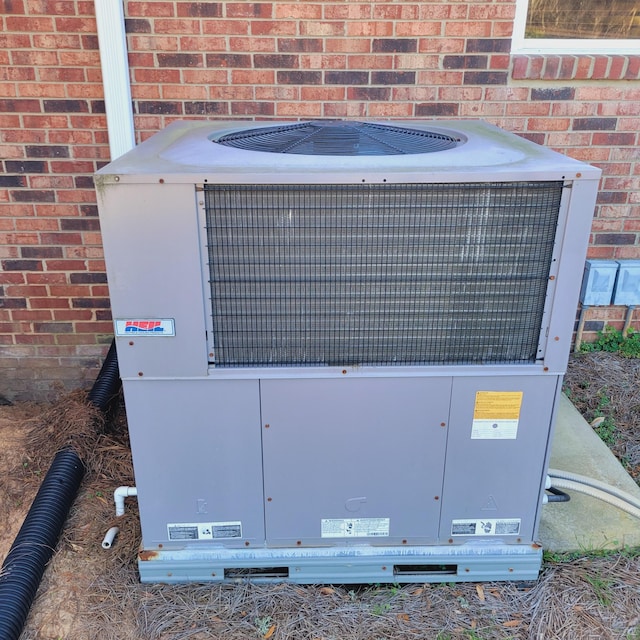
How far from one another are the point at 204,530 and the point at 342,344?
2.70ft

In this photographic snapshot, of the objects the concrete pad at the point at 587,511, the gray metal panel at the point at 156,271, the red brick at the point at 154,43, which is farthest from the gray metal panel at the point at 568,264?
the red brick at the point at 154,43

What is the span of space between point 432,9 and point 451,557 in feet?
8.15

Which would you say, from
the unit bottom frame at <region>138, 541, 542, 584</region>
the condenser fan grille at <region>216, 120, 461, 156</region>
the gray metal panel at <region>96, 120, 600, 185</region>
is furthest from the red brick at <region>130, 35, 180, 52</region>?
the unit bottom frame at <region>138, 541, 542, 584</region>

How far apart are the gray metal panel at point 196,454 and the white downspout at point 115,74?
1.63 metres

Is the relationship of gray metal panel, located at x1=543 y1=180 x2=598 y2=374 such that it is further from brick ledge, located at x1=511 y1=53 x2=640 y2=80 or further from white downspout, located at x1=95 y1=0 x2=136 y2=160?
white downspout, located at x1=95 y1=0 x2=136 y2=160

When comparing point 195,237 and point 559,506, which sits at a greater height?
point 195,237

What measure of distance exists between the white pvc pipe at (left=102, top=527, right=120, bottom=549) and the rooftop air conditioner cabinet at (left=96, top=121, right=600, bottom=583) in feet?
0.86

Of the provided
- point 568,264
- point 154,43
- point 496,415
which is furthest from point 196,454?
point 154,43

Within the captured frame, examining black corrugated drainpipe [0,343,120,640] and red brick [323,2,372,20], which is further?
red brick [323,2,372,20]

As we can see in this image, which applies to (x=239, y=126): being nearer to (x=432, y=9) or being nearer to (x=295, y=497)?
(x=432, y=9)

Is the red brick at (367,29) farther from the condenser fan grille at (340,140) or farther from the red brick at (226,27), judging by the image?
the condenser fan grille at (340,140)

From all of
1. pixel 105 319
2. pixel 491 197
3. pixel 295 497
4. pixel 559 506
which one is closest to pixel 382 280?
pixel 491 197

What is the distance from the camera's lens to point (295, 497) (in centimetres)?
194

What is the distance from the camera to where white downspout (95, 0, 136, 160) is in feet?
8.83
